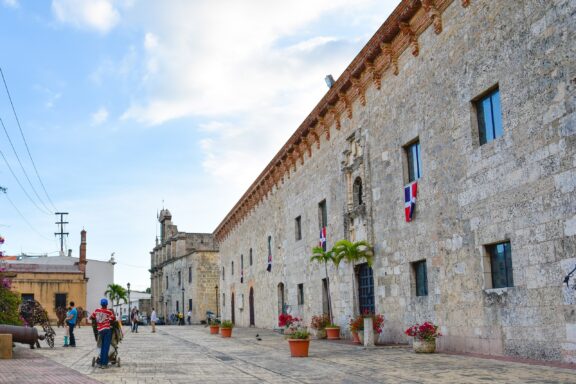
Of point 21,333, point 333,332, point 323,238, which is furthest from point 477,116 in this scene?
point 21,333

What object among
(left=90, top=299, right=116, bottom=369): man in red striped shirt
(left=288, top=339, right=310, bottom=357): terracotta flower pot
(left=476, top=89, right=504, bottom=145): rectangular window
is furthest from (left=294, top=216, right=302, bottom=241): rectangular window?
(left=90, top=299, right=116, bottom=369): man in red striped shirt

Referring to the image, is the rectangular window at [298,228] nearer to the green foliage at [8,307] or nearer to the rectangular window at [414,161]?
the rectangular window at [414,161]

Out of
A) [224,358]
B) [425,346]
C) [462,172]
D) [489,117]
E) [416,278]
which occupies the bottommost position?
[224,358]

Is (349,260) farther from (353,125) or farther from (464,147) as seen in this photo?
Result: (464,147)

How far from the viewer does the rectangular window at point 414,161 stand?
53.1 feet

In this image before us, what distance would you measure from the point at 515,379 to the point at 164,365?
7.58m

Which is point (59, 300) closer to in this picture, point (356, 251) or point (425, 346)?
point (356, 251)

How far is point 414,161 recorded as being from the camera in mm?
16438

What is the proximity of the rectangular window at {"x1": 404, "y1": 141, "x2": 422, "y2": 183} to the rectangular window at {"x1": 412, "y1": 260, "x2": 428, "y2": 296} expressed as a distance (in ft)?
7.26

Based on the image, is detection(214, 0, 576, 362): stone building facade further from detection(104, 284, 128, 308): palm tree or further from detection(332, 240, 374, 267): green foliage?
detection(104, 284, 128, 308): palm tree

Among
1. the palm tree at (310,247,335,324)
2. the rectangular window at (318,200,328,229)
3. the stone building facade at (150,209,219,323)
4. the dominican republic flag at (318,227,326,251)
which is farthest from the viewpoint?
the stone building facade at (150,209,219,323)

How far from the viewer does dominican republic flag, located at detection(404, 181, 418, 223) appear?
16.0 m

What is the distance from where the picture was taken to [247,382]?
1016 cm

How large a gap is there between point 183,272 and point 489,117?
5624cm
